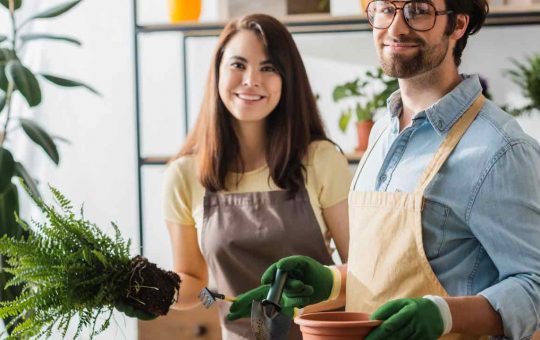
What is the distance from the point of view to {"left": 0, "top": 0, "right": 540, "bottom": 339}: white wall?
3.90 m

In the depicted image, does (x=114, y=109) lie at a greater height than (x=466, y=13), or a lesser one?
lesser

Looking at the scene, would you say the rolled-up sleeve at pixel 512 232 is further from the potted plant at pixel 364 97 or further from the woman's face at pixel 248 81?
the potted plant at pixel 364 97

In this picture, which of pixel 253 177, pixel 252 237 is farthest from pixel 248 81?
pixel 252 237

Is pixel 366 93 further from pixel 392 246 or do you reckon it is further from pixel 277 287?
pixel 277 287

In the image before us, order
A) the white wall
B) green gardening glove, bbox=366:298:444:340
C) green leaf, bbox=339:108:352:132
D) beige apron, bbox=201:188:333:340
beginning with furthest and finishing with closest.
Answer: the white wall → green leaf, bbox=339:108:352:132 → beige apron, bbox=201:188:333:340 → green gardening glove, bbox=366:298:444:340

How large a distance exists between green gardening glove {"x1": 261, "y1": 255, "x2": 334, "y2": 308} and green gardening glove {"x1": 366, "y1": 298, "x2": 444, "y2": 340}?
0.99ft

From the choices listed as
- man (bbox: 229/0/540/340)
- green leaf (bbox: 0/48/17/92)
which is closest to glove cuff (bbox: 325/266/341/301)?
man (bbox: 229/0/540/340)

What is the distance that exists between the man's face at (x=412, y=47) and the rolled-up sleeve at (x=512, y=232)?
22 cm

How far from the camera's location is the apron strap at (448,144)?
5.38 feet

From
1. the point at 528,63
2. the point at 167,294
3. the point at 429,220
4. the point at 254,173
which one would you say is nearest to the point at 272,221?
the point at 254,173

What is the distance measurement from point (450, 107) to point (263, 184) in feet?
3.15

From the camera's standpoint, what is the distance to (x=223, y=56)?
2.63 m

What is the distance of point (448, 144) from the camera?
1658mm

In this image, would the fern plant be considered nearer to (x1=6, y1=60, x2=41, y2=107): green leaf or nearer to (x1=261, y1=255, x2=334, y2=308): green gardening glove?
(x1=261, y1=255, x2=334, y2=308): green gardening glove
